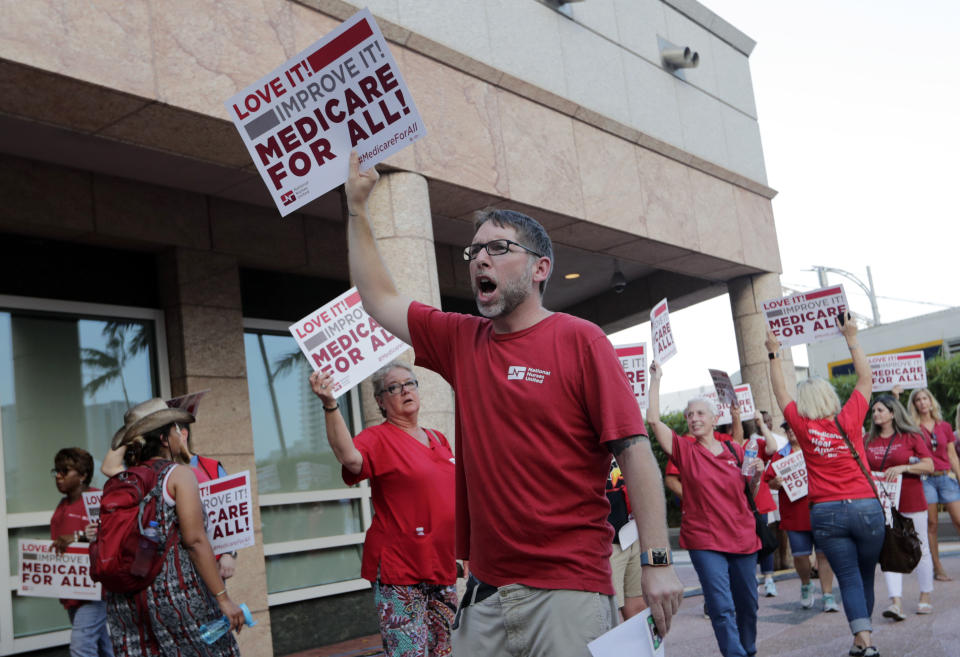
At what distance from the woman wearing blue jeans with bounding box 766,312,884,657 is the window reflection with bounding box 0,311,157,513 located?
594 cm

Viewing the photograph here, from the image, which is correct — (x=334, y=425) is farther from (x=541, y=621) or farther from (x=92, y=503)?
(x=92, y=503)

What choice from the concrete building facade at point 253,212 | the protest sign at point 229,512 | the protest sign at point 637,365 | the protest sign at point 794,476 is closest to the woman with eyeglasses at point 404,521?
the protest sign at point 229,512

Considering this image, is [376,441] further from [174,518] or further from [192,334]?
[192,334]

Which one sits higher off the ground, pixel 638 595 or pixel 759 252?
pixel 759 252

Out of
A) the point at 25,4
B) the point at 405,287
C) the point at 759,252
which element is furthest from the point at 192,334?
the point at 759,252

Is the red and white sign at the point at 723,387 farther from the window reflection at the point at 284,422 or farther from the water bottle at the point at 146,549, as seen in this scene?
the water bottle at the point at 146,549

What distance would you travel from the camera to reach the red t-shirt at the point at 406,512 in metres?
5.11

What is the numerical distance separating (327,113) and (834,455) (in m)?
4.77

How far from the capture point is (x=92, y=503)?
6812 mm

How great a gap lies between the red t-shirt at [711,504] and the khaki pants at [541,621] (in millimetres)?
3744

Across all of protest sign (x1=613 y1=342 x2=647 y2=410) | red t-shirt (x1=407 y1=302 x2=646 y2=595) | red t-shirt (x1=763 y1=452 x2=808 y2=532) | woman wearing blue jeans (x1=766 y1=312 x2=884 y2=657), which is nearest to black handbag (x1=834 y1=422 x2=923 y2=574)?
woman wearing blue jeans (x1=766 y1=312 x2=884 y2=657)

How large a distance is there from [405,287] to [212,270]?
102 inches

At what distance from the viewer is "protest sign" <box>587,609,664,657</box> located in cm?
270

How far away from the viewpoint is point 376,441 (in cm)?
530
